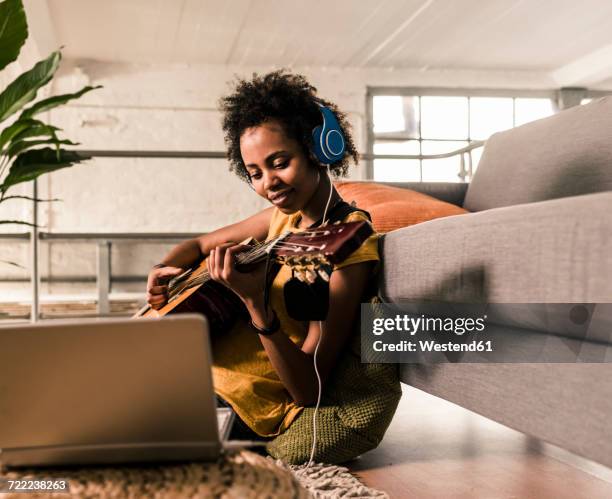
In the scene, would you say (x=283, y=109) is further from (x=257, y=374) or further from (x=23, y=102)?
(x=23, y=102)

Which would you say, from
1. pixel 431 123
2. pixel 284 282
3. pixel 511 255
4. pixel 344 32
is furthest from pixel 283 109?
pixel 431 123

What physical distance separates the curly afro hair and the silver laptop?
78 centimetres

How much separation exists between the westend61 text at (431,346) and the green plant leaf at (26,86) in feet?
3.76

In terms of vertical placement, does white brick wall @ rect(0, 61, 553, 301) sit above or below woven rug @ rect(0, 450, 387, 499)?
above

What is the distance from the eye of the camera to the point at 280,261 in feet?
2.95

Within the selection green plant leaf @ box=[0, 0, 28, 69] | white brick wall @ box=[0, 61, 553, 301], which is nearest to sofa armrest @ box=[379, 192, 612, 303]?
green plant leaf @ box=[0, 0, 28, 69]

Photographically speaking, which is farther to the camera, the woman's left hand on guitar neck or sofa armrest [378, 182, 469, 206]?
sofa armrest [378, 182, 469, 206]

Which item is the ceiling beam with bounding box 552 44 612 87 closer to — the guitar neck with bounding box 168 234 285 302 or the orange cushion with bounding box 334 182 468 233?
the orange cushion with bounding box 334 182 468 233

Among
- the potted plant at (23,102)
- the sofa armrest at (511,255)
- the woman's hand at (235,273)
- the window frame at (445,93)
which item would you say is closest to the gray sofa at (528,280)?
the sofa armrest at (511,255)

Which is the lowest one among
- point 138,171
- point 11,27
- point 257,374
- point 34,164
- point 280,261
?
point 257,374

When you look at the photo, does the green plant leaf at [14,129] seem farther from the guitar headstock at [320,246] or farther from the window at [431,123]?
the window at [431,123]

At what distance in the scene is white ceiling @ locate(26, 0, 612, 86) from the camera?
4.42 meters

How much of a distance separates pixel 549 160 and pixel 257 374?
2.82 feet

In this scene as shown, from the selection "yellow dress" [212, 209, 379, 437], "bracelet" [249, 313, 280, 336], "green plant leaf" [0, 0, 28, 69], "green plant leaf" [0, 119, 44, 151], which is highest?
"green plant leaf" [0, 0, 28, 69]
